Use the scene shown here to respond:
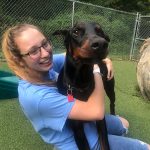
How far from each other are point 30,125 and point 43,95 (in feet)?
8.41

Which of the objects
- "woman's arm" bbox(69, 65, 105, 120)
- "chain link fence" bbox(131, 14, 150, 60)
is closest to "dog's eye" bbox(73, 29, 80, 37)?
"woman's arm" bbox(69, 65, 105, 120)

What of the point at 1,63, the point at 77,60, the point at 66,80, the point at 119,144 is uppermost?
the point at 77,60

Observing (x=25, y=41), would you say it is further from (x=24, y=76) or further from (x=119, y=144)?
(x=119, y=144)

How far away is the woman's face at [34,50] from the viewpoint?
301 centimetres

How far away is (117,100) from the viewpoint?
23.6 ft

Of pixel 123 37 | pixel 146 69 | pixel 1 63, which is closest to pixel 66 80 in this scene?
pixel 146 69

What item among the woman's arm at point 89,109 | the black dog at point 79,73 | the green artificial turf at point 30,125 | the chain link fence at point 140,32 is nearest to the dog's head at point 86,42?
the black dog at point 79,73

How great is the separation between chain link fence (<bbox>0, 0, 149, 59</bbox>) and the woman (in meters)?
7.26

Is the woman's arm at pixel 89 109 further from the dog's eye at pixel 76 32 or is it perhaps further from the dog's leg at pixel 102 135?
the dog's eye at pixel 76 32

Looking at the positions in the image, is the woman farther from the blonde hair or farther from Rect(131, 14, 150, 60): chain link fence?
Rect(131, 14, 150, 60): chain link fence

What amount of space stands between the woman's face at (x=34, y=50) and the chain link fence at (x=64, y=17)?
7327 millimetres

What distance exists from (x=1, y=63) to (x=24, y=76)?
7.26 metres

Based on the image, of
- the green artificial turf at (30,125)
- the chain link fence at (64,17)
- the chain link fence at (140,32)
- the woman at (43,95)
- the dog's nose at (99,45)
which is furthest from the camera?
the chain link fence at (140,32)

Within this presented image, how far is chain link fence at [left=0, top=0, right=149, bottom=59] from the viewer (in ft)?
39.2
